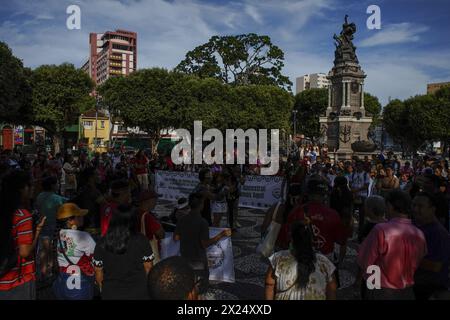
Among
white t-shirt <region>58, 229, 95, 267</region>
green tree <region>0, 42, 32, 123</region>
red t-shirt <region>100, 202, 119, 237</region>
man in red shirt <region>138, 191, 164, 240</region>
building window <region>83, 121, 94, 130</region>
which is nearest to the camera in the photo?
white t-shirt <region>58, 229, 95, 267</region>

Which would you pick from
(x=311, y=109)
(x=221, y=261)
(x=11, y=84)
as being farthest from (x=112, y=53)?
(x=221, y=261)

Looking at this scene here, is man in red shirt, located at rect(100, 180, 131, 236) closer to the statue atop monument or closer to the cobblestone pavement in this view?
the cobblestone pavement

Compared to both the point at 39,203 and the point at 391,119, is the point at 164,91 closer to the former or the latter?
the point at 39,203

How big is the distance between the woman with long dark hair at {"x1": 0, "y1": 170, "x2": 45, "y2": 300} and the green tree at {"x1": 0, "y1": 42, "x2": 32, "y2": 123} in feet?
109

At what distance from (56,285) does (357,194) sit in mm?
9240

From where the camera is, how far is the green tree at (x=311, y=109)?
6719 centimetres

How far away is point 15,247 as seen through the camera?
11.6 feet

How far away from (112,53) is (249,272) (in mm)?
157157

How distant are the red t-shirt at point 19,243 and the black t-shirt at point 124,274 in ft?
2.10

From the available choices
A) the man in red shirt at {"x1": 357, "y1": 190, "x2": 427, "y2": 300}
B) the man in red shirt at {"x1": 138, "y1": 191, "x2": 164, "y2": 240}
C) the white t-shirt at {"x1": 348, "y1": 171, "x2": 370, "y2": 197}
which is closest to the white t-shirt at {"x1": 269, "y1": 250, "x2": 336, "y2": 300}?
the man in red shirt at {"x1": 357, "y1": 190, "x2": 427, "y2": 300}

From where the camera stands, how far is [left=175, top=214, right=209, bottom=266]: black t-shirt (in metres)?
4.94

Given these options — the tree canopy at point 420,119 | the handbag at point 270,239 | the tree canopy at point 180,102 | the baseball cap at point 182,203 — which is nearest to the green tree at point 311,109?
the tree canopy at point 420,119

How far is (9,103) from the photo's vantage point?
34.0 meters
